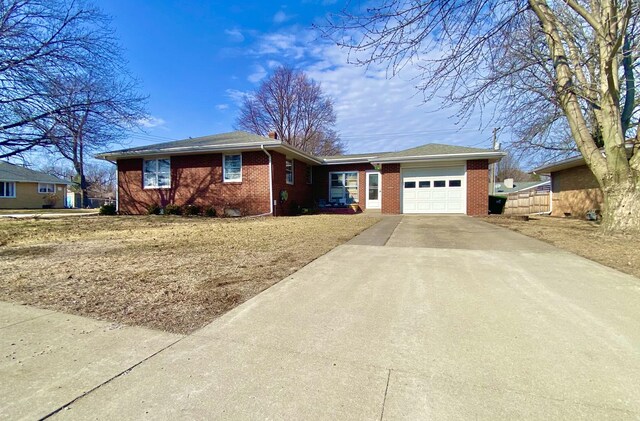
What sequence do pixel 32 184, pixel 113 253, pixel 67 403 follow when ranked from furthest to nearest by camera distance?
pixel 32 184, pixel 113 253, pixel 67 403

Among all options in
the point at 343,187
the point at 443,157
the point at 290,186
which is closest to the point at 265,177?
the point at 290,186

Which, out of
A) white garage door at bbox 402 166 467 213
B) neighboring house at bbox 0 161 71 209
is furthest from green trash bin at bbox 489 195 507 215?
neighboring house at bbox 0 161 71 209

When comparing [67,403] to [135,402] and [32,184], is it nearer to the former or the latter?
→ [135,402]

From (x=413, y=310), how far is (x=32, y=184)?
41.8 m

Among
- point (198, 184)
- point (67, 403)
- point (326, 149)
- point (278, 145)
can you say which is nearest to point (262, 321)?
point (67, 403)

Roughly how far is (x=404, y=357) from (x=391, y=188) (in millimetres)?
15091

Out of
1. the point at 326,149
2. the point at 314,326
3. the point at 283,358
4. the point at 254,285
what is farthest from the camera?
the point at 326,149

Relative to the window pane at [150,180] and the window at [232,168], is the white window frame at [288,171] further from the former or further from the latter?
the window pane at [150,180]

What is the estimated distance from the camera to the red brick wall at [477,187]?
15.5 metres

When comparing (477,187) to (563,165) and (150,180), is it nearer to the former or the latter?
(563,165)

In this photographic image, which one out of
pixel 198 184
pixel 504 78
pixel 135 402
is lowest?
pixel 135 402

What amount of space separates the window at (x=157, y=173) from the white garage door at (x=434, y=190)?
491 inches

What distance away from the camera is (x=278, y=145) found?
539 inches

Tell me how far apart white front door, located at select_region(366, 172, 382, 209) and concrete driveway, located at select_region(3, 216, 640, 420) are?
46.6ft
